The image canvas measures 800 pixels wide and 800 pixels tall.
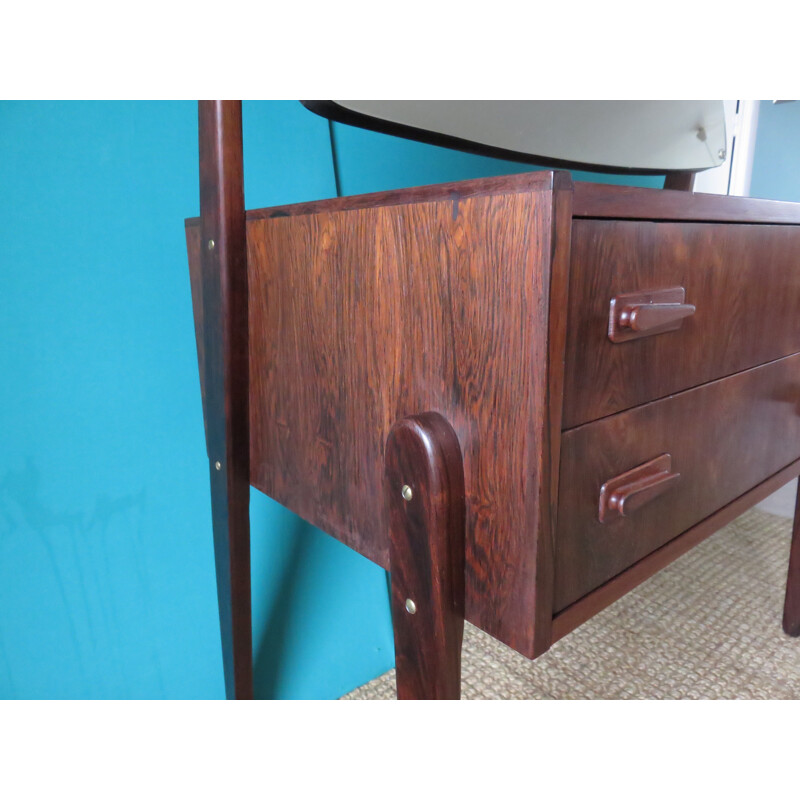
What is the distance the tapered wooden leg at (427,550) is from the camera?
421 millimetres

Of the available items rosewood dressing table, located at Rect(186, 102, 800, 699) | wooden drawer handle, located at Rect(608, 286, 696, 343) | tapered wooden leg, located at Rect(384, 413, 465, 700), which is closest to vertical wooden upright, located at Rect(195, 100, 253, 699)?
rosewood dressing table, located at Rect(186, 102, 800, 699)

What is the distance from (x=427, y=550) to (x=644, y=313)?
0.21m

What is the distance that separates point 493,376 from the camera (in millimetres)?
393

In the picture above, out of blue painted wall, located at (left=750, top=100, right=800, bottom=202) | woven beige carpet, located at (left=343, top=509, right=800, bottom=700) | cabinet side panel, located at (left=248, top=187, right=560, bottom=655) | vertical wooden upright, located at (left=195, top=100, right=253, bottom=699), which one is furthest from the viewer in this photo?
blue painted wall, located at (left=750, top=100, right=800, bottom=202)

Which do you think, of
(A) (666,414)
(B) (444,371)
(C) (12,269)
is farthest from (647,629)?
(C) (12,269)

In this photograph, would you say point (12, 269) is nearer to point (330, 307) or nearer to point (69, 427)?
point (69, 427)

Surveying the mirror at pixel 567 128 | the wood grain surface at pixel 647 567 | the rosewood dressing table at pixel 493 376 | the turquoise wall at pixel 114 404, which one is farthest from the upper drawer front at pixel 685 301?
the turquoise wall at pixel 114 404

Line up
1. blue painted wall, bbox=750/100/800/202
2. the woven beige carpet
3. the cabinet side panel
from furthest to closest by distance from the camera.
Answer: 1. blue painted wall, bbox=750/100/800/202
2. the woven beige carpet
3. the cabinet side panel

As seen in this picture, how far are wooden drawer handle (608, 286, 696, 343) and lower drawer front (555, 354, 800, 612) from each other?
0.06m

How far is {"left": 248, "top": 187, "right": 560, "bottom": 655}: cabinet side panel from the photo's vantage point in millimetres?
375

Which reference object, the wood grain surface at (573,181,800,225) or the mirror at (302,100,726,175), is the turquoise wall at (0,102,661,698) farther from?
the wood grain surface at (573,181,800,225)

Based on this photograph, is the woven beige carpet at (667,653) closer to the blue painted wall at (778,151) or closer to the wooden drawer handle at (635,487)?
the wooden drawer handle at (635,487)

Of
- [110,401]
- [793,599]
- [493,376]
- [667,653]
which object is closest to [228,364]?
[110,401]

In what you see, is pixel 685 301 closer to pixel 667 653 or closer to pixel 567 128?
pixel 567 128
